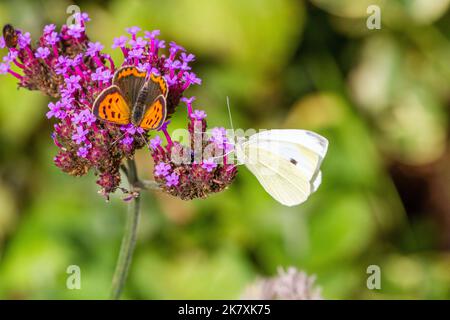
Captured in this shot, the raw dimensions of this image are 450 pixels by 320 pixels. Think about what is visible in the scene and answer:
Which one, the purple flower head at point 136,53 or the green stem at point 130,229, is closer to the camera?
the purple flower head at point 136,53

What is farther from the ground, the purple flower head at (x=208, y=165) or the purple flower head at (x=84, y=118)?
the purple flower head at (x=84, y=118)

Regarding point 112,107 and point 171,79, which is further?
point 171,79

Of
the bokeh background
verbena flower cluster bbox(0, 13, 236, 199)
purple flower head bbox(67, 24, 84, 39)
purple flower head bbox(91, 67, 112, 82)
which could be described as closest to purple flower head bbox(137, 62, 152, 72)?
verbena flower cluster bbox(0, 13, 236, 199)

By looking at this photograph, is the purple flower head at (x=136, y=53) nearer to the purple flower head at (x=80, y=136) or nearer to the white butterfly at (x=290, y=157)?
the purple flower head at (x=80, y=136)

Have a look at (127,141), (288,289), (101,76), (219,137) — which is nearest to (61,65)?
(101,76)

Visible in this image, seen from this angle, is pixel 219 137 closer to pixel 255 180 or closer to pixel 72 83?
pixel 72 83

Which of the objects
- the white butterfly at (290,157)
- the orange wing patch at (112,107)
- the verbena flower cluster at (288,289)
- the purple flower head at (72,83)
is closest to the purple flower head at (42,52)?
the purple flower head at (72,83)

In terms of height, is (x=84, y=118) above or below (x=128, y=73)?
below
